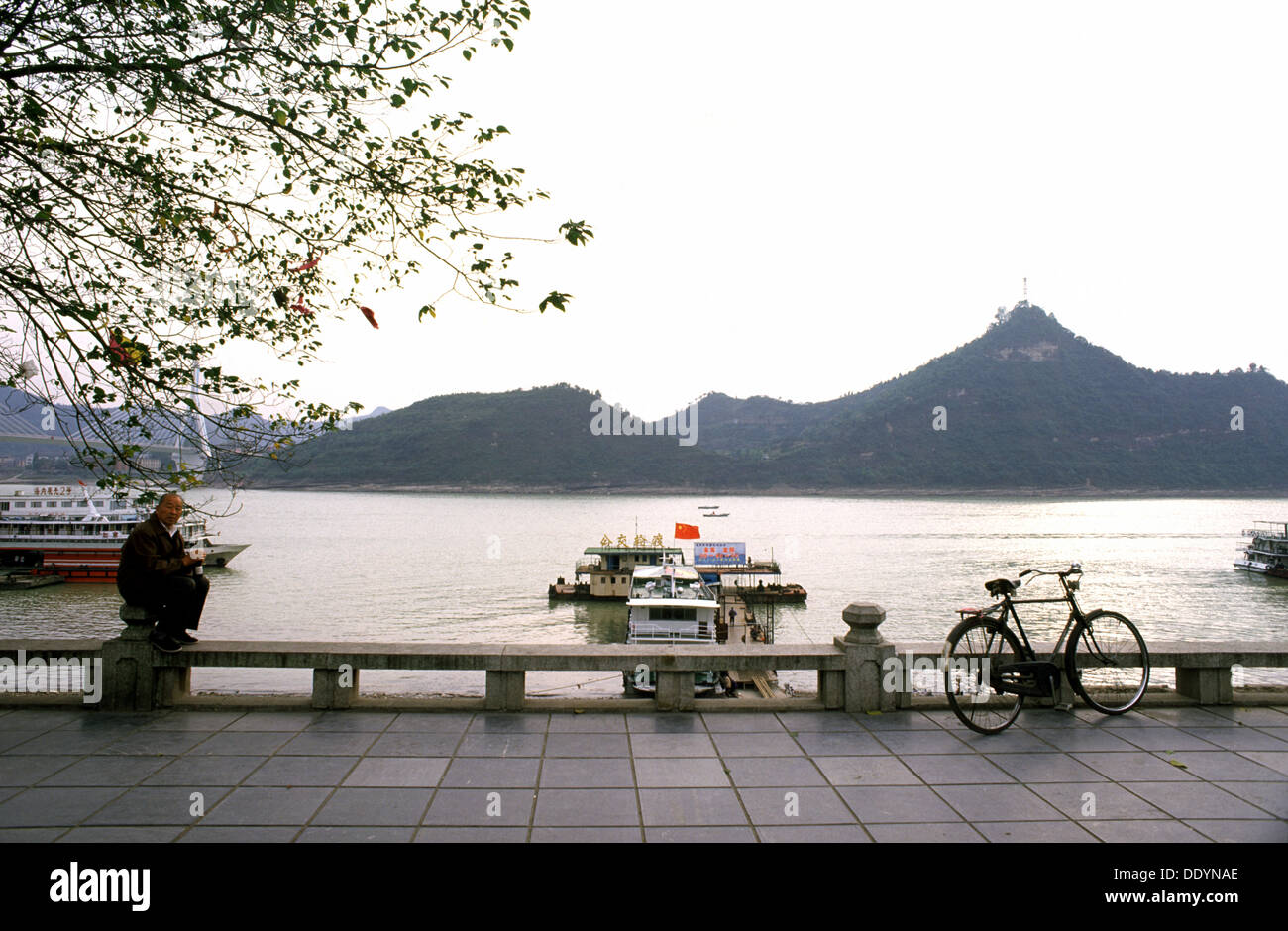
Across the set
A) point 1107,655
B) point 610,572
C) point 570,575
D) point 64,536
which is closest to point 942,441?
point 570,575

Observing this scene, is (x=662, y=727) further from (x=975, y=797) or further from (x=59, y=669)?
(x=59, y=669)

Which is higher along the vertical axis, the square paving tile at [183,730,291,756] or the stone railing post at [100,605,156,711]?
the stone railing post at [100,605,156,711]

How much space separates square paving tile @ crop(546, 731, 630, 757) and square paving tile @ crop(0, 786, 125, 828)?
8.59 ft

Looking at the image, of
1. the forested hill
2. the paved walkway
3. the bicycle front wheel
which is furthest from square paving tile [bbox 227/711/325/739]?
the forested hill

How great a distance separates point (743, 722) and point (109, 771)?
4.35 m

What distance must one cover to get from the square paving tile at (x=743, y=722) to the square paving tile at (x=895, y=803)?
118 centimetres

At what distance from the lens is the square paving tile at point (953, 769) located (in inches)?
188

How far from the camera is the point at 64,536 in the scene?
4441 cm

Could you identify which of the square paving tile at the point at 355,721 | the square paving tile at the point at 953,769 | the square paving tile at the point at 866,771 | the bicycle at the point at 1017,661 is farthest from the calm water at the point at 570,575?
the bicycle at the point at 1017,661

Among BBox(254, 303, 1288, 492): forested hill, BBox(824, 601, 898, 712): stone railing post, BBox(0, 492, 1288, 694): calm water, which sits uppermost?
BBox(254, 303, 1288, 492): forested hill

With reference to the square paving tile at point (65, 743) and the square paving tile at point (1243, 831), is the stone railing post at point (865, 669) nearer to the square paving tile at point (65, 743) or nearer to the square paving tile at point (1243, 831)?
the square paving tile at point (1243, 831)

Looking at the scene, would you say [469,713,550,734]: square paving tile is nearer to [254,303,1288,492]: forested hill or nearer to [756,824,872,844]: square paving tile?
[756,824,872,844]: square paving tile

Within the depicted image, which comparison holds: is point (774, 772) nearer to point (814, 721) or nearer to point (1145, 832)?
point (814, 721)

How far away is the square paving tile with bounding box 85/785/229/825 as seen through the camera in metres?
4.07
